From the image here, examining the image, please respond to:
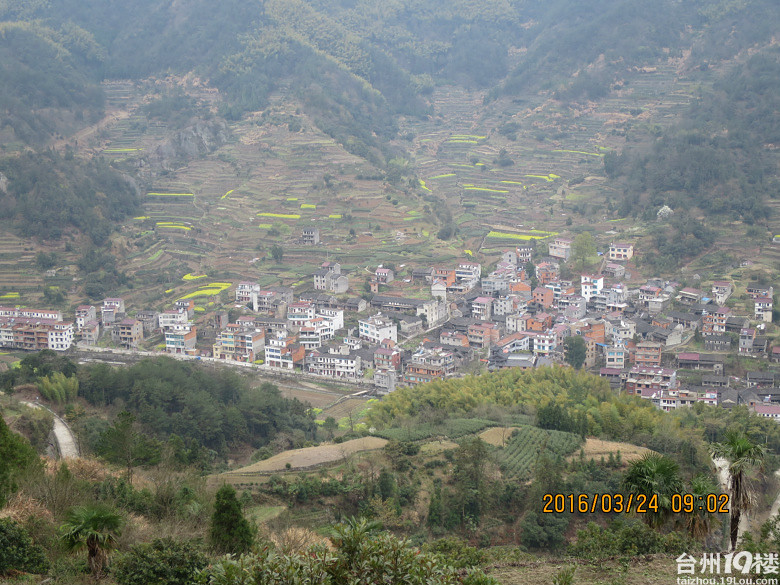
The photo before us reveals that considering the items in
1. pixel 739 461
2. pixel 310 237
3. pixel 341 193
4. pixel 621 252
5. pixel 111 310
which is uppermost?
pixel 341 193

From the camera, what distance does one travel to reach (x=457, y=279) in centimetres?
3506

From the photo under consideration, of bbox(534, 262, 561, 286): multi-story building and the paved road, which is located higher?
bbox(534, 262, 561, 286): multi-story building

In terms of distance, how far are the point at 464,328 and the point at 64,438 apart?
638 inches

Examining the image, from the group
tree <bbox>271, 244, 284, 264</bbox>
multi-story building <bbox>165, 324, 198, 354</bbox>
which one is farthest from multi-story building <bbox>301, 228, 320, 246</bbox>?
multi-story building <bbox>165, 324, 198, 354</bbox>

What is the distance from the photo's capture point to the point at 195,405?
2114 cm

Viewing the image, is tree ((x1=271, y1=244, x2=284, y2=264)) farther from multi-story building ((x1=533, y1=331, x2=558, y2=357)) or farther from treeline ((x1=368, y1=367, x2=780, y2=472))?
treeline ((x1=368, y1=367, x2=780, y2=472))

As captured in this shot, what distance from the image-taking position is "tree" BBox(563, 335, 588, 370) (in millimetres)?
→ 26812

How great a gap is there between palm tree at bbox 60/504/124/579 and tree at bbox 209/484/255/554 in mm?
1680

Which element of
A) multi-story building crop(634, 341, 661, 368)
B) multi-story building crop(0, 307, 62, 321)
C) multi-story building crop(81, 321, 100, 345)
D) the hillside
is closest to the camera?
multi-story building crop(634, 341, 661, 368)

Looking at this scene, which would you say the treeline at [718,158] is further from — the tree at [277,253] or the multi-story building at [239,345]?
the multi-story building at [239,345]

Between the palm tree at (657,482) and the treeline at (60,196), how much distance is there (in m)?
33.2

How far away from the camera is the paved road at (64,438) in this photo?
54.8ft

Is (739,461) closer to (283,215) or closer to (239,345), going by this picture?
(239,345)

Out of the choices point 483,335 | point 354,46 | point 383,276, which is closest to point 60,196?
point 383,276
